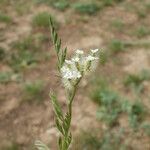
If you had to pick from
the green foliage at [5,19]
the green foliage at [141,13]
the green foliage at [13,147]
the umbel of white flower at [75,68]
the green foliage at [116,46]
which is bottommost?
the green foliage at [141,13]

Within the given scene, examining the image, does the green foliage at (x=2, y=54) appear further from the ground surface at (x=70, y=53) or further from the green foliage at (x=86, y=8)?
the green foliage at (x=86, y=8)

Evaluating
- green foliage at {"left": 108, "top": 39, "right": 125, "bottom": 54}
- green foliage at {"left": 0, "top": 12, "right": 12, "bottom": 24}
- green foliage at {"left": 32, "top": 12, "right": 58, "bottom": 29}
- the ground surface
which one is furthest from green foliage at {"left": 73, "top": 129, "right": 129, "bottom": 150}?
green foliage at {"left": 0, "top": 12, "right": 12, "bottom": 24}

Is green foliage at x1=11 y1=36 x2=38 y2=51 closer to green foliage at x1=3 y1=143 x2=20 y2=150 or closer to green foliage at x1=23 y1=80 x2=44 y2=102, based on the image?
green foliage at x1=23 y1=80 x2=44 y2=102

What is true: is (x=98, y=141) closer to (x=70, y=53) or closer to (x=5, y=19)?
(x=70, y=53)

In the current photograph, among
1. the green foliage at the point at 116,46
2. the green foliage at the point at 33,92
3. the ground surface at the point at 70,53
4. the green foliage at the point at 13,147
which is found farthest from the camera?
the green foliage at the point at 116,46

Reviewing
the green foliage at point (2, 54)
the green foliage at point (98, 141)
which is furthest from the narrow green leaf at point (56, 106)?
the green foliage at point (2, 54)

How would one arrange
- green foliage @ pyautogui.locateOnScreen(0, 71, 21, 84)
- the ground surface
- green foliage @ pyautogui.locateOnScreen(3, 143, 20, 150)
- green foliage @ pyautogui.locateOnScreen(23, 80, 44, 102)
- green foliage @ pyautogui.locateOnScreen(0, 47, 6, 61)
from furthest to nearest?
green foliage @ pyautogui.locateOnScreen(0, 47, 6, 61) < green foliage @ pyautogui.locateOnScreen(0, 71, 21, 84) < green foliage @ pyautogui.locateOnScreen(23, 80, 44, 102) < the ground surface < green foliage @ pyautogui.locateOnScreen(3, 143, 20, 150)

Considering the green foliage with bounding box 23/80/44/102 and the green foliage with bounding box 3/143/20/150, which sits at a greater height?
the green foliage with bounding box 3/143/20/150
